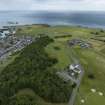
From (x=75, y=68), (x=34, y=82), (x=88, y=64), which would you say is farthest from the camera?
(x=88, y=64)

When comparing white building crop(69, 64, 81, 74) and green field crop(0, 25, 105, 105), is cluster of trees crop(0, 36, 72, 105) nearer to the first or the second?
green field crop(0, 25, 105, 105)

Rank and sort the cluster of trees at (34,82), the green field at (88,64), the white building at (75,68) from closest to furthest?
the cluster of trees at (34,82) → the green field at (88,64) → the white building at (75,68)

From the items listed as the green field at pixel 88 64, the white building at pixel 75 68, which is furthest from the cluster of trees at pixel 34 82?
the white building at pixel 75 68

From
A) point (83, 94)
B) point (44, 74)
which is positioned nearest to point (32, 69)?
point (44, 74)

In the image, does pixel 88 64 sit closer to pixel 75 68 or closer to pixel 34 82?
pixel 75 68

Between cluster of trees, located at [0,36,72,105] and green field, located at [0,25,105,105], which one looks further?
green field, located at [0,25,105,105]

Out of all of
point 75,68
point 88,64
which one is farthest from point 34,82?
point 88,64

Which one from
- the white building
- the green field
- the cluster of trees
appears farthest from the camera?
the white building

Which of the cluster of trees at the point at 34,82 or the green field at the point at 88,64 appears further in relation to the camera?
the green field at the point at 88,64

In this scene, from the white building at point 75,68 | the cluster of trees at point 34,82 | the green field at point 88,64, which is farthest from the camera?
the white building at point 75,68

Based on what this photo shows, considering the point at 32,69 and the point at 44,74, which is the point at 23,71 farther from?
the point at 44,74

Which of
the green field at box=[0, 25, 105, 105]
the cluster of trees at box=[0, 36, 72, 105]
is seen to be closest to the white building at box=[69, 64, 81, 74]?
the green field at box=[0, 25, 105, 105]

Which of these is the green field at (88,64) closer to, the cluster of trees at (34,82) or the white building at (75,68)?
the cluster of trees at (34,82)
